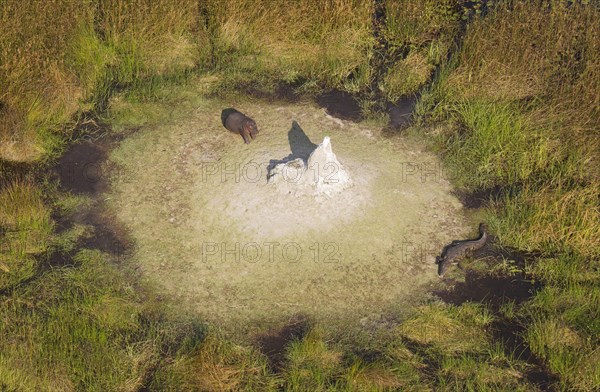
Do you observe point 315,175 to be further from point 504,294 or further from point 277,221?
point 504,294

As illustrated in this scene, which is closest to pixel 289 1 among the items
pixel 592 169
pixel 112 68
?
pixel 112 68

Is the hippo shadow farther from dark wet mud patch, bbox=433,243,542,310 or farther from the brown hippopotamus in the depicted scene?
dark wet mud patch, bbox=433,243,542,310

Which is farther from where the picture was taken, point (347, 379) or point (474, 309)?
point (474, 309)

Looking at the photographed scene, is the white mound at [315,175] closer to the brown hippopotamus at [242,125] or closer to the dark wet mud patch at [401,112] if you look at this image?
the brown hippopotamus at [242,125]

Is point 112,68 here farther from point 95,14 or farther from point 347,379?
point 347,379

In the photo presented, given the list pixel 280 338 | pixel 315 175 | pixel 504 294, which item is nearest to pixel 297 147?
pixel 315 175

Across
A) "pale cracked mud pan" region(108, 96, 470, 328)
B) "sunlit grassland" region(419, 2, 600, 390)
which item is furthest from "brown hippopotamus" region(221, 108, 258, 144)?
"sunlit grassland" region(419, 2, 600, 390)
